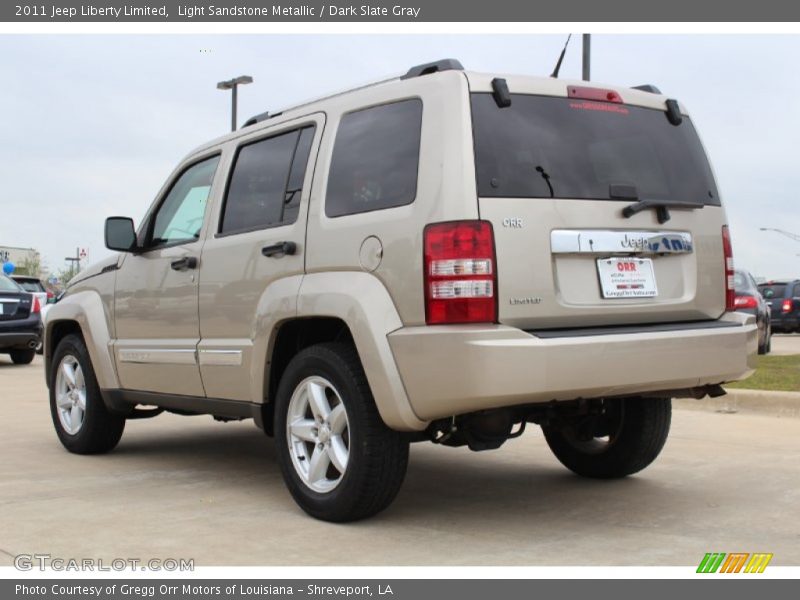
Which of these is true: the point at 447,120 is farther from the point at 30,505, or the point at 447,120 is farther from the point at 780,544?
the point at 30,505

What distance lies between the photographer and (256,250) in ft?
17.6

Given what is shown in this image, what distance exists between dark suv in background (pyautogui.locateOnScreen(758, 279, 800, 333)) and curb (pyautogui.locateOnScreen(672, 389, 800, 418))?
17.0 meters

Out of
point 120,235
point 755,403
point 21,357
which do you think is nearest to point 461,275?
point 120,235

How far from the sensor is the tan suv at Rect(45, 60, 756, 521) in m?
4.30

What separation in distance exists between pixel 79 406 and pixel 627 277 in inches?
164

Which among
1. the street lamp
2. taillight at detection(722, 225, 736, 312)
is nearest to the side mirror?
taillight at detection(722, 225, 736, 312)

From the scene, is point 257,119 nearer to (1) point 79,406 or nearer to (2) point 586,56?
(1) point 79,406

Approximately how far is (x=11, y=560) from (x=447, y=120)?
8.44 ft

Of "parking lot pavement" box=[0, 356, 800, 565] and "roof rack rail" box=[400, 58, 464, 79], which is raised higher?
"roof rack rail" box=[400, 58, 464, 79]

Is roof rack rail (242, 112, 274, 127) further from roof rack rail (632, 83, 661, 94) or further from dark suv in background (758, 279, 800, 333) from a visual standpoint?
dark suv in background (758, 279, 800, 333)

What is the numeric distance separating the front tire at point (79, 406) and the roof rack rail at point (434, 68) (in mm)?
3340

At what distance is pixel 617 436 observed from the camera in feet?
19.3

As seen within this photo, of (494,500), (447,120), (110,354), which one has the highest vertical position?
(447,120)
